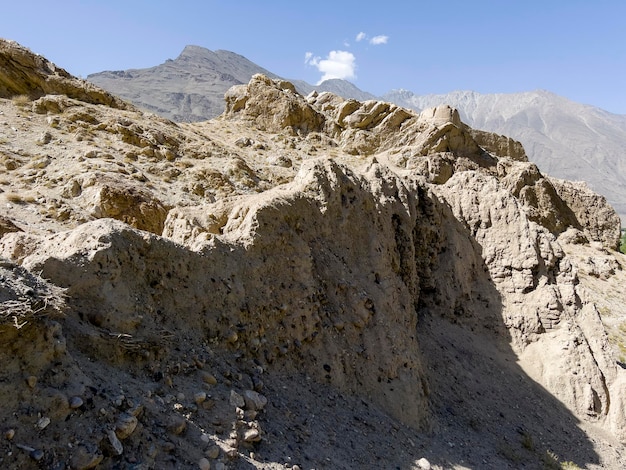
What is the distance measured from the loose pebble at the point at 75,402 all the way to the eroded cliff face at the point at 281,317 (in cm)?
1

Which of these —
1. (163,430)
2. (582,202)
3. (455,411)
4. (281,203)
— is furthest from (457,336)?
(582,202)

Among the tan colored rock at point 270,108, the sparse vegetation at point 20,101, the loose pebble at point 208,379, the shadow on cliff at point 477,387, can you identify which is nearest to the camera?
the loose pebble at point 208,379

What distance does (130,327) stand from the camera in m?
4.83

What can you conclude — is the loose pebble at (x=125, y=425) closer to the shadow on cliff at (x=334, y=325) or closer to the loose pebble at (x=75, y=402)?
the shadow on cliff at (x=334, y=325)

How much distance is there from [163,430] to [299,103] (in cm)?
3010

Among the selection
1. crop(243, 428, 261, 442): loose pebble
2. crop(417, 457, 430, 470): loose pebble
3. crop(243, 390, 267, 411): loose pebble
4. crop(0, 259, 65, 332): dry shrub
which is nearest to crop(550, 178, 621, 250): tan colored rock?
crop(417, 457, 430, 470): loose pebble

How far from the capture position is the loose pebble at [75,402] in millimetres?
3600

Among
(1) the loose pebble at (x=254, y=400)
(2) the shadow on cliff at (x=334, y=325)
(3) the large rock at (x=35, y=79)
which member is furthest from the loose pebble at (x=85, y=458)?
(3) the large rock at (x=35, y=79)

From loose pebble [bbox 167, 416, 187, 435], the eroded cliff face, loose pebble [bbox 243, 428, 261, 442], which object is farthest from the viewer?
loose pebble [bbox 243, 428, 261, 442]

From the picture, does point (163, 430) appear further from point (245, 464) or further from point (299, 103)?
point (299, 103)

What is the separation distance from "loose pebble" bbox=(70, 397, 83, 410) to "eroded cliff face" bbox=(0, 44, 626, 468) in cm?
1

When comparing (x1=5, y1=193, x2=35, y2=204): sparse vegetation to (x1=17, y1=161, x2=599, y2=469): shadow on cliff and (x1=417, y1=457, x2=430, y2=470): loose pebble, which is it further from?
(x1=417, y1=457, x2=430, y2=470): loose pebble

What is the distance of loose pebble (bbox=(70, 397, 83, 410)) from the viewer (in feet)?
11.8

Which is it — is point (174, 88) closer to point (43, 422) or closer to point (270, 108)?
→ point (270, 108)
